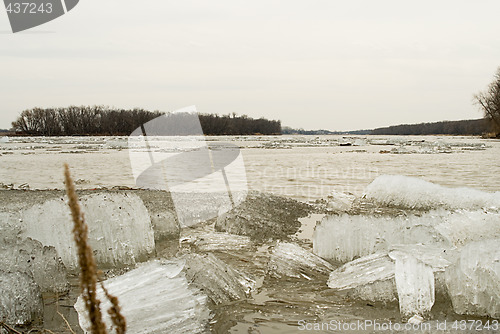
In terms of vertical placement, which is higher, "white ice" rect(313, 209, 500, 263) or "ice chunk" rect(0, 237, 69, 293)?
"ice chunk" rect(0, 237, 69, 293)

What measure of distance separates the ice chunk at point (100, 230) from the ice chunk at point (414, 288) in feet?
7.08

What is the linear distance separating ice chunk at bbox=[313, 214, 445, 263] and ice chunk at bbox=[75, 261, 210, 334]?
1.61 meters

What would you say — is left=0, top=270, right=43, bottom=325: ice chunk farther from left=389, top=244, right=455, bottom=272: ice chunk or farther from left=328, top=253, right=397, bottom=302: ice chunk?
left=389, top=244, right=455, bottom=272: ice chunk

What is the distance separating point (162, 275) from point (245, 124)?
270 feet

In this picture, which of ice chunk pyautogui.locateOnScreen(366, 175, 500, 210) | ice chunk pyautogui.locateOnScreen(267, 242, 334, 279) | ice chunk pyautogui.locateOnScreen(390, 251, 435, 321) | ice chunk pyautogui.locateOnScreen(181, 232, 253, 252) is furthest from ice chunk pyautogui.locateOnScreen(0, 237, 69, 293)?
ice chunk pyautogui.locateOnScreen(366, 175, 500, 210)

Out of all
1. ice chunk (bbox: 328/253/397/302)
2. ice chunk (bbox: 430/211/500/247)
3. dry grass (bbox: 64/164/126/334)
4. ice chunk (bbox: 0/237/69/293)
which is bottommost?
ice chunk (bbox: 328/253/397/302)

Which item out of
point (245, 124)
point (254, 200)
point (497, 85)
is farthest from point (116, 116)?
point (254, 200)

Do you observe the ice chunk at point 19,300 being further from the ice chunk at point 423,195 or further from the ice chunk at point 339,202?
the ice chunk at point 423,195

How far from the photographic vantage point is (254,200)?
5.33 m

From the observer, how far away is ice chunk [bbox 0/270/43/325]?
2156 millimetres

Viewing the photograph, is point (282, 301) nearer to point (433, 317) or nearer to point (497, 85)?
point (433, 317)

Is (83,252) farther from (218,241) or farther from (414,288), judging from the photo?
(218,241)

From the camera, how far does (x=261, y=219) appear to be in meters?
4.67

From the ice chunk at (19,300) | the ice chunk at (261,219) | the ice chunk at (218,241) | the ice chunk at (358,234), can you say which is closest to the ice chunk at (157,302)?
the ice chunk at (19,300)
